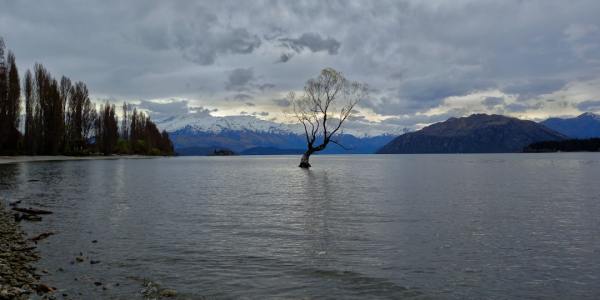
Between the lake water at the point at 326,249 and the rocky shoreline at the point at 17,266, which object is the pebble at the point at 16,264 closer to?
the rocky shoreline at the point at 17,266

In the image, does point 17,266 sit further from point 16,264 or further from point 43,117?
point 43,117

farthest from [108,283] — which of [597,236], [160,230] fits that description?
[597,236]

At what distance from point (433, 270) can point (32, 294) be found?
13.7 metres

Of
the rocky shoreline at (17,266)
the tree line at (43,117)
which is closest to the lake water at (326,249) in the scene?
the rocky shoreline at (17,266)

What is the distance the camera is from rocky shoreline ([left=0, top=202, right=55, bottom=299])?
43.3 feet

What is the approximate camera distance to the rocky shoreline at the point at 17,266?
13203 mm

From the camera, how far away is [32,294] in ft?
43.6

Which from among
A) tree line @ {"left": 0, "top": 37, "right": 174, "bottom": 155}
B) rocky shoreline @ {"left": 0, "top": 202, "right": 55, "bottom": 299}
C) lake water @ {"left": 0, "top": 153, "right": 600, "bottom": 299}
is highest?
tree line @ {"left": 0, "top": 37, "right": 174, "bottom": 155}

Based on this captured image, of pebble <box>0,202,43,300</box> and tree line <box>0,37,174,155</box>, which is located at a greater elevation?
tree line <box>0,37,174,155</box>

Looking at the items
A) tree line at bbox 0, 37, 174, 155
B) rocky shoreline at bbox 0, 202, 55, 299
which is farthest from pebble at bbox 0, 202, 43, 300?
tree line at bbox 0, 37, 174, 155

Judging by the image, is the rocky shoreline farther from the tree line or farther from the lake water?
the tree line

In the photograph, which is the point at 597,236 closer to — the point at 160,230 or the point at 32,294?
the point at 160,230

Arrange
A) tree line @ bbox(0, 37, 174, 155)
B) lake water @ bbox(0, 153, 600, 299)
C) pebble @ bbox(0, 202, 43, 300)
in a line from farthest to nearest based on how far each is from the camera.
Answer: tree line @ bbox(0, 37, 174, 155) → lake water @ bbox(0, 153, 600, 299) → pebble @ bbox(0, 202, 43, 300)

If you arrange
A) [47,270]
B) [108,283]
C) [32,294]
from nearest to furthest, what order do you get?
1. [32,294]
2. [108,283]
3. [47,270]
